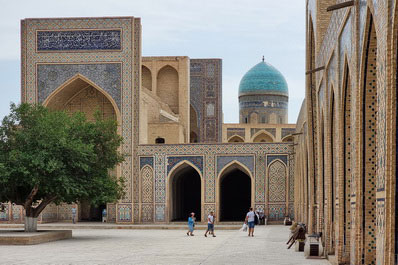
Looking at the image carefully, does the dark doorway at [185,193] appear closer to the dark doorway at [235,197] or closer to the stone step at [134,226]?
the dark doorway at [235,197]

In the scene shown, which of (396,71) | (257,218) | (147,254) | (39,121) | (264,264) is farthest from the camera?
(257,218)

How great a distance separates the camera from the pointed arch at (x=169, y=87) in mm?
31531

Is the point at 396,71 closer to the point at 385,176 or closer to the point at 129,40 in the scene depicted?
the point at 385,176

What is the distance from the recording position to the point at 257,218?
949 inches

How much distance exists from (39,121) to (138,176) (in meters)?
7.76

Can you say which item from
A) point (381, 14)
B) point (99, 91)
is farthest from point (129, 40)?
point (381, 14)

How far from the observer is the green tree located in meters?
16.3

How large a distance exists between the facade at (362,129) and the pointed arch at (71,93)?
1227 cm

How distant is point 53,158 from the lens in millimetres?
16562

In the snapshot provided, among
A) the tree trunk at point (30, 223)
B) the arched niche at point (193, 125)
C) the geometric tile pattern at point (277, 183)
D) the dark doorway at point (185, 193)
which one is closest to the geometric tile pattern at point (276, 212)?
the geometric tile pattern at point (277, 183)

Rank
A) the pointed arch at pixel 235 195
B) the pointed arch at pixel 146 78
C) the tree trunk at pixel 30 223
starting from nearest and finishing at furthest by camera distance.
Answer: the tree trunk at pixel 30 223 < the pointed arch at pixel 235 195 < the pointed arch at pixel 146 78

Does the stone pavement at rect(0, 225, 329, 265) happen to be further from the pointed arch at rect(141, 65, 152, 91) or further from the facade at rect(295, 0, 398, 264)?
the pointed arch at rect(141, 65, 152, 91)

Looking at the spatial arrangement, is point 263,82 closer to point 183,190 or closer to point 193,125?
point 193,125

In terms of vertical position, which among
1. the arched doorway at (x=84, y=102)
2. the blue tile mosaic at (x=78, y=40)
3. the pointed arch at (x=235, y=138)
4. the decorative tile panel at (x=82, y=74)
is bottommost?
the pointed arch at (x=235, y=138)
